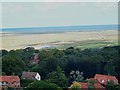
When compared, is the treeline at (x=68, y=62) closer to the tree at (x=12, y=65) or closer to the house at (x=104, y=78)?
the tree at (x=12, y=65)

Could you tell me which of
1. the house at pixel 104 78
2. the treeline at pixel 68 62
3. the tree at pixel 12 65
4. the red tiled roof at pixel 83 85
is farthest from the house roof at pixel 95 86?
the tree at pixel 12 65

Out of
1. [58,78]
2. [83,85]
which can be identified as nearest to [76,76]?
[58,78]

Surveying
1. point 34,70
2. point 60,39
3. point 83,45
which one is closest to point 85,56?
point 83,45

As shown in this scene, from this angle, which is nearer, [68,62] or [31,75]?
[31,75]

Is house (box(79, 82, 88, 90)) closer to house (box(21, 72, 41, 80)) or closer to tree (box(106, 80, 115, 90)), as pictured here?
tree (box(106, 80, 115, 90))

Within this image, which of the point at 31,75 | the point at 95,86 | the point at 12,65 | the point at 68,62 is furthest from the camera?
the point at 68,62

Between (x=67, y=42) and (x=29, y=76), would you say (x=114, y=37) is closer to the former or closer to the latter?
(x=67, y=42)

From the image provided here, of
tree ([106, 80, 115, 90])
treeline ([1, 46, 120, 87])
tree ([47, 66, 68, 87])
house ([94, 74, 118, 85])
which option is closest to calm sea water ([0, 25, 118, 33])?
treeline ([1, 46, 120, 87])

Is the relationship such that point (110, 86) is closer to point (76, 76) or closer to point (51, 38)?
point (76, 76)
